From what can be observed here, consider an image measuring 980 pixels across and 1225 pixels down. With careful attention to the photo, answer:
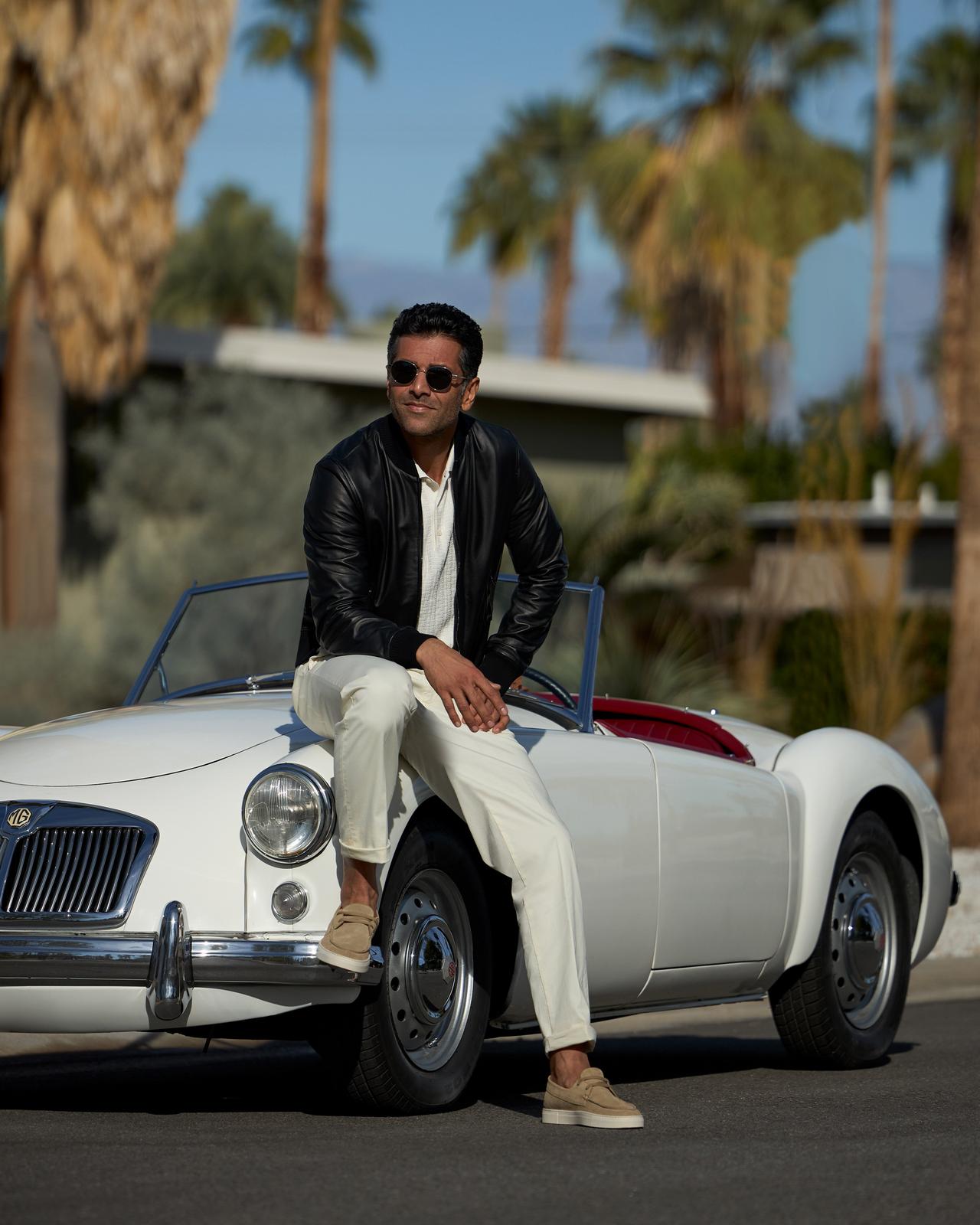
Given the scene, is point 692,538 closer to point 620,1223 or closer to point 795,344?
point 620,1223

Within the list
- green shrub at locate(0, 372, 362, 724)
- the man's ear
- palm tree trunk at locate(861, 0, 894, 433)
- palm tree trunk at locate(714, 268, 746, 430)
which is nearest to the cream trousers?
the man's ear

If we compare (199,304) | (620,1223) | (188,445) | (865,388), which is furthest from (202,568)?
(199,304)

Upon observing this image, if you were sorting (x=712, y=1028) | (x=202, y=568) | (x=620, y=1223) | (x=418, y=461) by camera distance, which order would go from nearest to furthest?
(x=620, y=1223), (x=418, y=461), (x=712, y=1028), (x=202, y=568)

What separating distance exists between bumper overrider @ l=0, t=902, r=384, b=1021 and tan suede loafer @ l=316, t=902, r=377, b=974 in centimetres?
3

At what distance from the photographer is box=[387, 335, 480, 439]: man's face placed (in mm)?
5820

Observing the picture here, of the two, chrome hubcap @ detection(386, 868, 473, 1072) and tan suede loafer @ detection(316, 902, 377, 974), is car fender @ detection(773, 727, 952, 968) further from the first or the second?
tan suede loafer @ detection(316, 902, 377, 974)

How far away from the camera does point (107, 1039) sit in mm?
7984

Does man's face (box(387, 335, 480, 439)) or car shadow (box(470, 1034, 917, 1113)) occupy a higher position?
man's face (box(387, 335, 480, 439))

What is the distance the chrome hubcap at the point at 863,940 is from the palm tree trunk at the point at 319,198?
26.3 m

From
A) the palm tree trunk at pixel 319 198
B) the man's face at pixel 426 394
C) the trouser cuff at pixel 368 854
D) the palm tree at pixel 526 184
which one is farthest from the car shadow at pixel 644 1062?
the palm tree at pixel 526 184

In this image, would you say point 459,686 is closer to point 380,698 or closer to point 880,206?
point 380,698

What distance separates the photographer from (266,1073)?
711 centimetres

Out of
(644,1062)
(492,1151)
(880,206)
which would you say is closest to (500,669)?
(492,1151)

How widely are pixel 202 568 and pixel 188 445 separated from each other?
2.02 m
